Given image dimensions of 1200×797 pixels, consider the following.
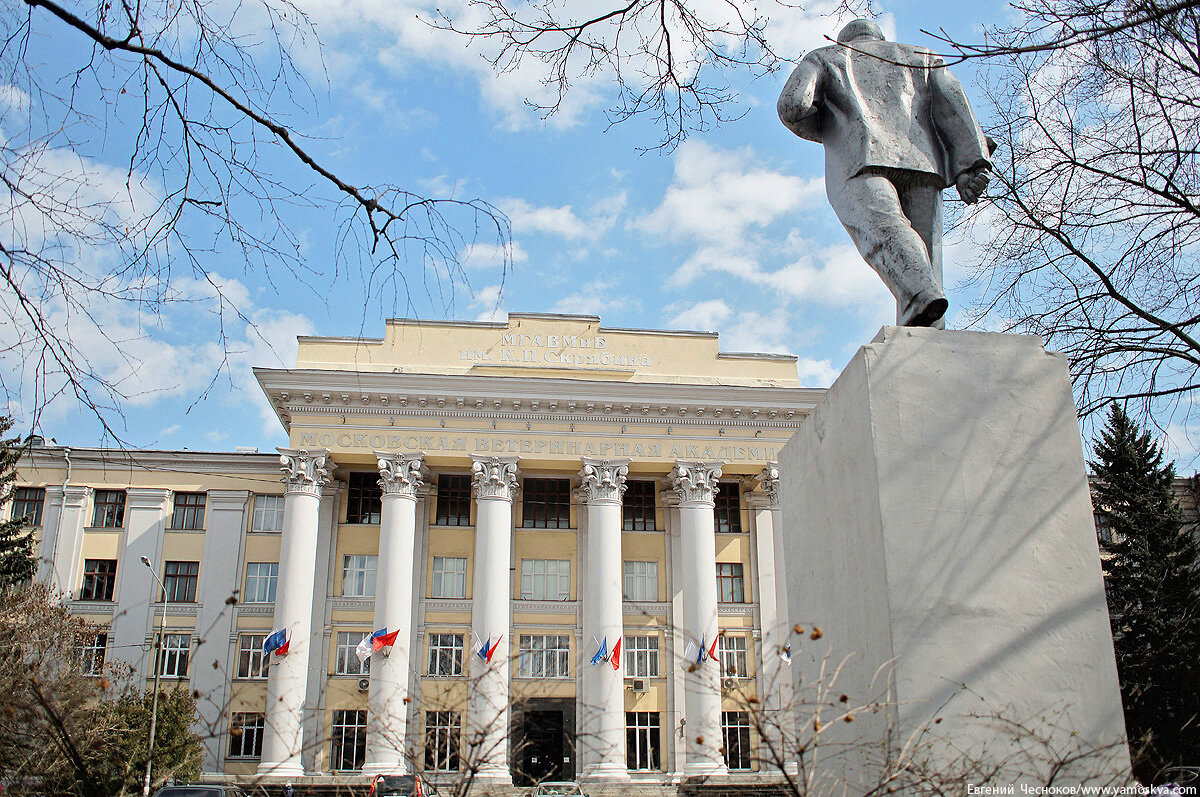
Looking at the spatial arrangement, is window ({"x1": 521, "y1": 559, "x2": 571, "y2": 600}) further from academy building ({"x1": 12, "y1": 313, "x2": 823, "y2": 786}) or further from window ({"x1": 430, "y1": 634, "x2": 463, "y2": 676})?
window ({"x1": 430, "y1": 634, "x2": 463, "y2": 676})

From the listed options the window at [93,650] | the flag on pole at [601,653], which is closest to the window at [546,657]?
the flag on pole at [601,653]

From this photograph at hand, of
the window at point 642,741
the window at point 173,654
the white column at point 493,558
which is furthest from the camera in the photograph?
the window at point 173,654

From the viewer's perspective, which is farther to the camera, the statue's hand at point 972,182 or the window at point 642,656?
the window at point 642,656

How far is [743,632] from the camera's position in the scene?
3578 centimetres

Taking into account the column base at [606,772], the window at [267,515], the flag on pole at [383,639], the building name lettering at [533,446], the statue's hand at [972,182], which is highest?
the building name lettering at [533,446]

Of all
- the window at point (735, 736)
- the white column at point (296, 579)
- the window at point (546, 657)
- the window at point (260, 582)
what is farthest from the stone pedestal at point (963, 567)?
the window at point (260, 582)

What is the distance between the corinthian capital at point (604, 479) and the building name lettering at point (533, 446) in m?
0.55

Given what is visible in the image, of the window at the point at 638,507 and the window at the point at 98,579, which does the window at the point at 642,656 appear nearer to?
the window at the point at 638,507

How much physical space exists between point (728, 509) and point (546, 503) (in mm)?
7139

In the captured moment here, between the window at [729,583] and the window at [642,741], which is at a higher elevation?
the window at [729,583]

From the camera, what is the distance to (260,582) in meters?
35.9

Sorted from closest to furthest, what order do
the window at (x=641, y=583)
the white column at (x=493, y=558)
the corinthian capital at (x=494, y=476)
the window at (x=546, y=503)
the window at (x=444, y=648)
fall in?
1. the white column at (x=493, y=558)
2. the window at (x=444, y=648)
3. the corinthian capital at (x=494, y=476)
4. the window at (x=641, y=583)
5. the window at (x=546, y=503)

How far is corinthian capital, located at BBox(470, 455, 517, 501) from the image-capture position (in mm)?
33781

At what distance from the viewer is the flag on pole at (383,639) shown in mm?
30734
